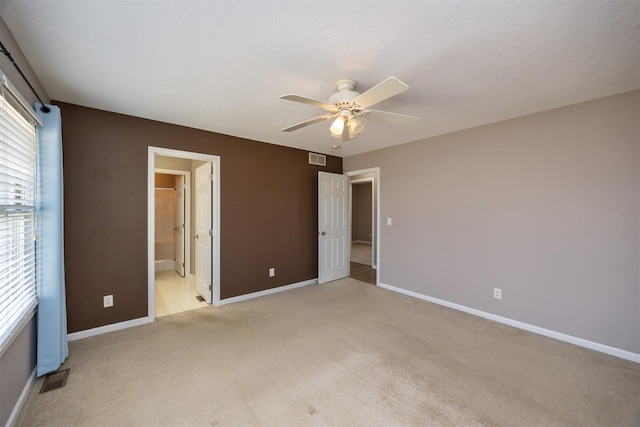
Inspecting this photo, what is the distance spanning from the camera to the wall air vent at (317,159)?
4.70 m

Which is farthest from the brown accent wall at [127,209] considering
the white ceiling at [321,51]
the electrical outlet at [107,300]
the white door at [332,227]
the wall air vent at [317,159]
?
the white door at [332,227]

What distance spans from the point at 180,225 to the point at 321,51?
473 centimetres

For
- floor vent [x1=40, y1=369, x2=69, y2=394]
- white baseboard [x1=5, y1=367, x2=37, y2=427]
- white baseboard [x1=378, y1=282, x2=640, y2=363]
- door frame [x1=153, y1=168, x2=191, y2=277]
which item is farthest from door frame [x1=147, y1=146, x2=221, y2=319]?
white baseboard [x1=378, y1=282, x2=640, y2=363]

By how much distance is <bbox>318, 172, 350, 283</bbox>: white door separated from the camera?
4.67m

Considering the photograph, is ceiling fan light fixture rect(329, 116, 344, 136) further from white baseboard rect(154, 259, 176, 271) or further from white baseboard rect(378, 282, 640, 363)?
white baseboard rect(154, 259, 176, 271)

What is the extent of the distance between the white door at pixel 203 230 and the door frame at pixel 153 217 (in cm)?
12

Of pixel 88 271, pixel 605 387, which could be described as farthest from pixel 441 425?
pixel 88 271

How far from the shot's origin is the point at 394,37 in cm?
162

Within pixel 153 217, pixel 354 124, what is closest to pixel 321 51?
pixel 354 124

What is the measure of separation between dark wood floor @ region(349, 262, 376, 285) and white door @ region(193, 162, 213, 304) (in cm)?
270

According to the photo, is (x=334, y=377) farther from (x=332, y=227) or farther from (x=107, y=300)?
(x=332, y=227)

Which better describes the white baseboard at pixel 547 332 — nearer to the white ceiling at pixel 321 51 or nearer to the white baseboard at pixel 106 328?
the white ceiling at pixel 321 51

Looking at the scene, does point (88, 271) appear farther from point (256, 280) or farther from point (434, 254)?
point (434, 254)

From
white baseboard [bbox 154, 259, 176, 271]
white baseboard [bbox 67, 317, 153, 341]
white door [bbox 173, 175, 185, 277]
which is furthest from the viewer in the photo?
white baseboard [bbox 154, 259, 176, 271]
